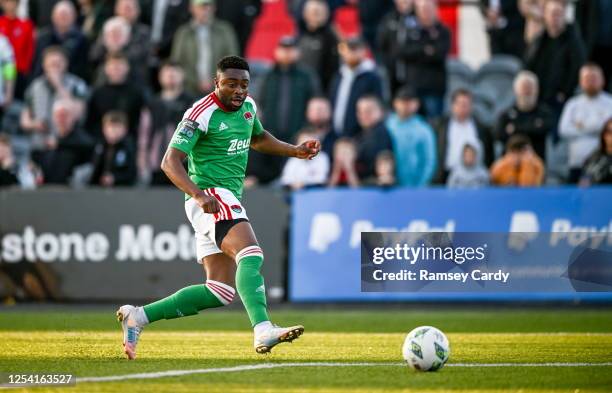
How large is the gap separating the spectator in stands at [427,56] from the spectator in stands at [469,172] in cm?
166

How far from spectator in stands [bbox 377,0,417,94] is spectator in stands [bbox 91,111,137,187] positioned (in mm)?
4389

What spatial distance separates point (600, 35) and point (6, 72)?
9628 millimetres

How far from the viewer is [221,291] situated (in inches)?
373

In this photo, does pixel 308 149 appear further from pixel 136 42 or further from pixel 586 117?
pixel 136 42

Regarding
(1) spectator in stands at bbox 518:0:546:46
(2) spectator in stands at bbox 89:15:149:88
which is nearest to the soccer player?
(2) spectator in stands at bbox 89:15:149:88

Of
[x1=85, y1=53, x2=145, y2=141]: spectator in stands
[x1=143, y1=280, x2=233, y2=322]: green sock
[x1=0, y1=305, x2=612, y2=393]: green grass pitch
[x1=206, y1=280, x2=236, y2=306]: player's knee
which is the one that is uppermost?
[x1=85, y1=53, x2=145, y2=141]: spectator in stands

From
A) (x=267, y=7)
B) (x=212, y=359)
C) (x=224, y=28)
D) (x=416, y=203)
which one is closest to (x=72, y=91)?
(x=224, y=28)

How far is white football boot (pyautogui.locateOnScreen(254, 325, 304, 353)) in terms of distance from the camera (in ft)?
28.4

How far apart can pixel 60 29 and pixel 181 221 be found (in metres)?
5.02

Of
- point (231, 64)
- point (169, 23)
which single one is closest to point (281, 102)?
point (169, 23)

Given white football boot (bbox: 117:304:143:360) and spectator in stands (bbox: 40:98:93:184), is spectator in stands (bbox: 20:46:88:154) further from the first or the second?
white football boot (bbox: 117:304:143:360)

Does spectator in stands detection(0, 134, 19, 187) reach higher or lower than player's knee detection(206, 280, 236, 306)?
higher

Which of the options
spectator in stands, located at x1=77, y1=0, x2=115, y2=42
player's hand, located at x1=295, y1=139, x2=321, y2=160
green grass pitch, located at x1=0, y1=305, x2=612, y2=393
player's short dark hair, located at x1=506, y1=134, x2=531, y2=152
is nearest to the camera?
green grass pitch, located at x1=0, y1=305, x2=612, y2=393

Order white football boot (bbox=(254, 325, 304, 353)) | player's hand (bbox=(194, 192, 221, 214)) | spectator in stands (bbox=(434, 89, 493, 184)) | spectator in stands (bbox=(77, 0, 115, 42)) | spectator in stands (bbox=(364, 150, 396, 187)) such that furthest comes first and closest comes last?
spectator in stands (bbox=(77, 0, 115, 42)), spectator in stands (bbox=(434, 89, 493, 184)), spectator in stands (bbox=(364, 150, 396, 187)), player's hand (bbox=(194, 192, 221, 214)), white football boot (bbox=(254, 325, 304, 353))
